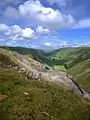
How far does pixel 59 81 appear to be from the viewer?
3260 inches

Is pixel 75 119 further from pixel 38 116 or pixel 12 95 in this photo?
pixel 12 95

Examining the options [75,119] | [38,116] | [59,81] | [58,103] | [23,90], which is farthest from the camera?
[59,81]

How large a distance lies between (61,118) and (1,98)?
388 inches

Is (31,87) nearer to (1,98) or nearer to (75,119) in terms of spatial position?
(1,98)

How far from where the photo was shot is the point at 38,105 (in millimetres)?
39062

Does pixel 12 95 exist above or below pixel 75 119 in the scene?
above

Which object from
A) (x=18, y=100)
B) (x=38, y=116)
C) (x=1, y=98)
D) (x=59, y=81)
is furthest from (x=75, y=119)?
(x=59, y=81)

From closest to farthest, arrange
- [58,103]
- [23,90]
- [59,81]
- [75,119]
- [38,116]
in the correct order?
1. [38,116]
2. [75,119]
3. [58,103]
4. [23,90]
5. [59,81]

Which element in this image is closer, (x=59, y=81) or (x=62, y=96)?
(x=62, y=96)

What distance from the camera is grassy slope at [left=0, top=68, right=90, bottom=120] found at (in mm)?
35844

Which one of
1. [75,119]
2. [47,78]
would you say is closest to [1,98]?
[75,119]

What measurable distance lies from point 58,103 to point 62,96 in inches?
178

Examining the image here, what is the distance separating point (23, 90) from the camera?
4575cm

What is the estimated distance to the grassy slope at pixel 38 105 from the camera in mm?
35844
